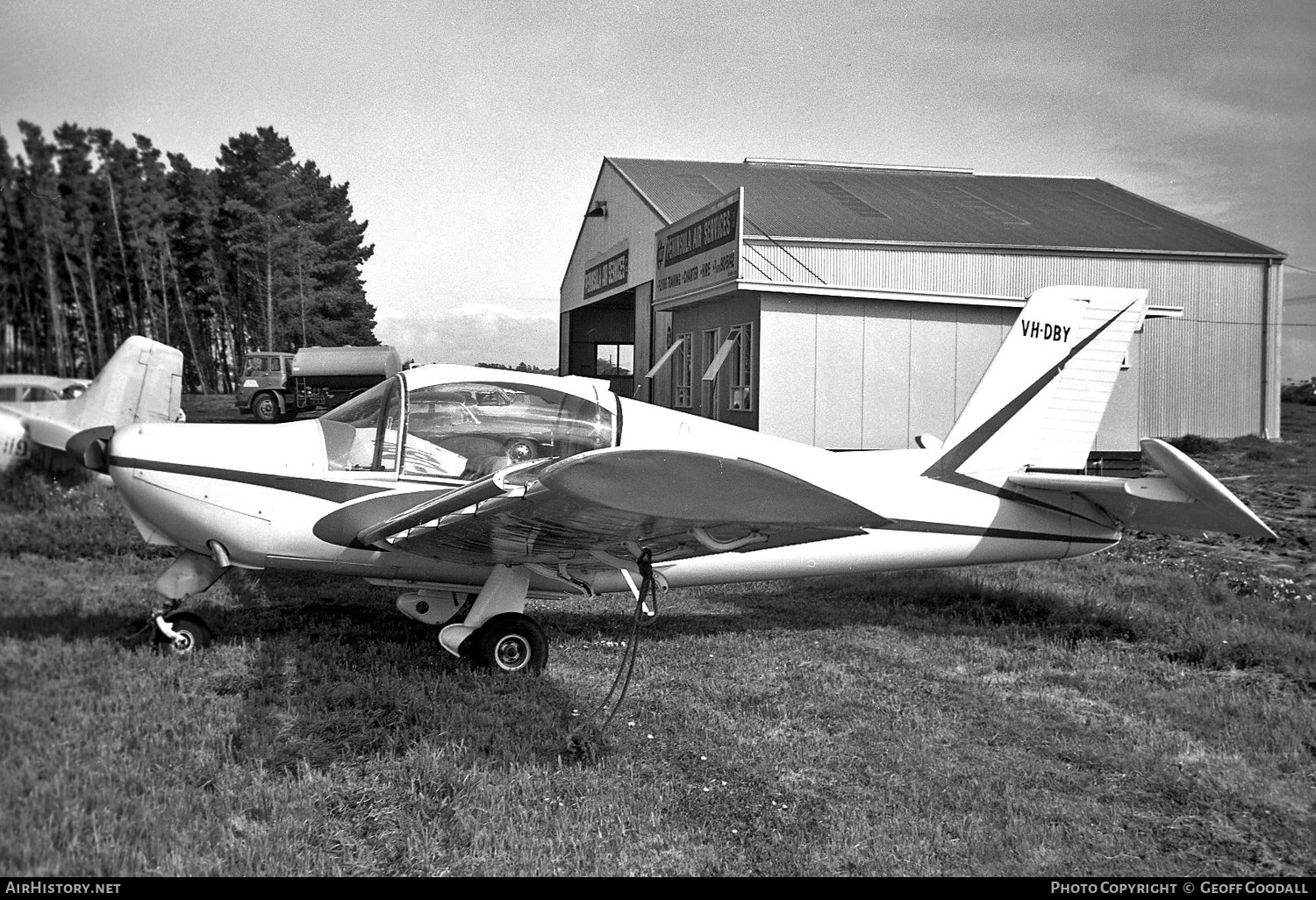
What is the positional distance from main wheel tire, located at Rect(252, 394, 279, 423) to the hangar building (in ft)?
30.8

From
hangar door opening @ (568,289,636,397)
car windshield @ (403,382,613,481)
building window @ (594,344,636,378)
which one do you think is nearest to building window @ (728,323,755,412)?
hangar door opening @ (568,289,636,397)

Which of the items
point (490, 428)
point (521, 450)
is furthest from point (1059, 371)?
point (490, 428)

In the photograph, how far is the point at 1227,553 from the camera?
8.76 meters

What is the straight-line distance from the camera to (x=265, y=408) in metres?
3.99

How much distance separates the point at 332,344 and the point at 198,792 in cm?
190

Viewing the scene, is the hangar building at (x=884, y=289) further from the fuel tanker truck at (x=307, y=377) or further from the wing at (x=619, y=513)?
the wing at (x=619, y=513)

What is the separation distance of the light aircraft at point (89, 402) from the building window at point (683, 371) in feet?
45.6

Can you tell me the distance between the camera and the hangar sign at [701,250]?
14.5 meters

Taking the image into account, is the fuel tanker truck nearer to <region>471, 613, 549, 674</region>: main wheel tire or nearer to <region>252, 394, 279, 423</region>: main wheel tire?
<region>252, 394, 279, 423</region>: main wheel tire

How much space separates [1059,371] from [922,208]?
43.4ft

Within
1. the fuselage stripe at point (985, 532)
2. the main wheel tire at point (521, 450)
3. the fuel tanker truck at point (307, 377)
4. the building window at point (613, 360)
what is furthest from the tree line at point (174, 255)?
the building window at point (613, 360)

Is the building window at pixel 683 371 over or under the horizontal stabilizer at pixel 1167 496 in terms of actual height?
over

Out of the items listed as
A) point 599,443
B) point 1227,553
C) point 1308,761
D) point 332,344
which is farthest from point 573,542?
point 1227,553

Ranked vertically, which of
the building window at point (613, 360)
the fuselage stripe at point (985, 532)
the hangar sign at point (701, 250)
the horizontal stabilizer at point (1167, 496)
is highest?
the hangar sign at point (701, 250)
